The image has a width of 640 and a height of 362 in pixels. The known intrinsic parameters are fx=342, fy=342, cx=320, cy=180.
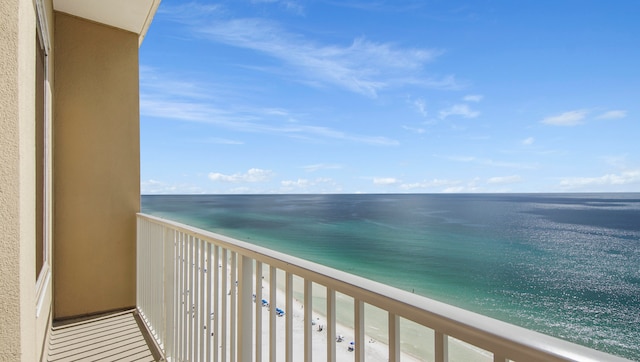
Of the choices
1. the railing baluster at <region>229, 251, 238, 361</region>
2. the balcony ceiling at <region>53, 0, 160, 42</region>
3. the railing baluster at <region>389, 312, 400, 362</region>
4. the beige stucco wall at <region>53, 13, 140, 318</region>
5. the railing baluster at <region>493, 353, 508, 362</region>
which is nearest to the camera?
the railing baluster at <region>493, 353, 508, 362</region>

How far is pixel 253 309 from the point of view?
4.68ft

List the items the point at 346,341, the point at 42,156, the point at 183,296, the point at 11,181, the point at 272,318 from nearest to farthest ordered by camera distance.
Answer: the point at 11,181 < the point at 272,318 < the point at 183,296 < the point at 42,156 < the point at 346,341

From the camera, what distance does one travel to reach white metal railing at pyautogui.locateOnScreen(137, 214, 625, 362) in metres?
0.52

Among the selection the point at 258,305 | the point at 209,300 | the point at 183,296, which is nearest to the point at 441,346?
the point at 258,305

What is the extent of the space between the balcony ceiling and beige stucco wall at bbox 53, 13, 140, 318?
11 centimetres

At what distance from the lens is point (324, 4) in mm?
20859

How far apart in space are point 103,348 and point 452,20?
99.0 ft

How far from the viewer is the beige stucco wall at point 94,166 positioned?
3094 millimetres

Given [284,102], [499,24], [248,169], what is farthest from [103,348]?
[248,169]

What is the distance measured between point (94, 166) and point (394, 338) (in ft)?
11.3

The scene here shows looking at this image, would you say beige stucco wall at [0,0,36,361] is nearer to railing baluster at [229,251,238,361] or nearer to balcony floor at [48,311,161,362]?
railing baluster at [229,251,238,361]

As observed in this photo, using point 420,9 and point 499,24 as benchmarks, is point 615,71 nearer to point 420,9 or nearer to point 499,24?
point 499,24

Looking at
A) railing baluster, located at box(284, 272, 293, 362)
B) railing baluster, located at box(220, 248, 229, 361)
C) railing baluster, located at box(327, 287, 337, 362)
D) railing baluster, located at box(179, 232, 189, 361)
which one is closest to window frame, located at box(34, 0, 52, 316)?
railing baluster, located at box(179, 232, 189, 361)

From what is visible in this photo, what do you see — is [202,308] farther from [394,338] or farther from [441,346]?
[441,346]
